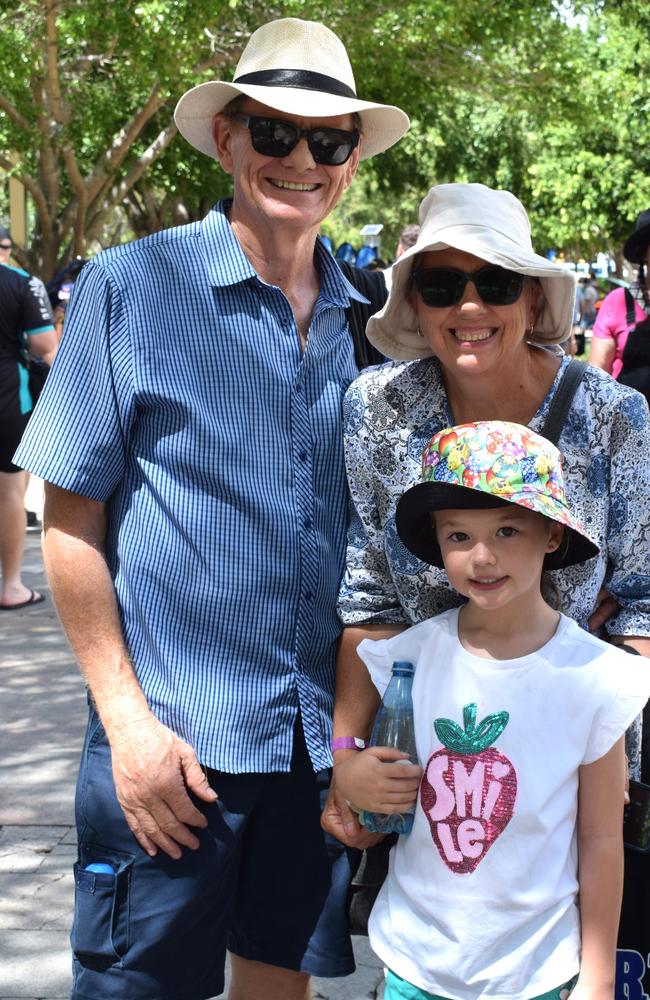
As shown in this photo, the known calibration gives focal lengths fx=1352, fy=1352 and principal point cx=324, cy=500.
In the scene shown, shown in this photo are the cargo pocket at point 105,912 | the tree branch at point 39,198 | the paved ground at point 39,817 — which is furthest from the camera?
the tree branch at point 39,198

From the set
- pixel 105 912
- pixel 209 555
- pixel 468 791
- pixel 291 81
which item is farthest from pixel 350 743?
pixel 291 81

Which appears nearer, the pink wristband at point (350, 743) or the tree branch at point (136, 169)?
the pink wristband at point (350, 743)

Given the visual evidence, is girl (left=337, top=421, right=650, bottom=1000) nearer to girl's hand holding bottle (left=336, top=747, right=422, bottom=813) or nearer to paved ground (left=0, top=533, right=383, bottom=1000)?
girl's hand holding bottle (left=336, top=747, right=422, bottom=813)

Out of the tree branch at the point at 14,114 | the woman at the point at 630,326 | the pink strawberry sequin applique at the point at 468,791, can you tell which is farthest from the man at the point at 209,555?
the tree branch at the point at 14,114

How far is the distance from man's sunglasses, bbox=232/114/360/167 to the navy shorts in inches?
46.3

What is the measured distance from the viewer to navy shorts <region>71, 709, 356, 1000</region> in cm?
262

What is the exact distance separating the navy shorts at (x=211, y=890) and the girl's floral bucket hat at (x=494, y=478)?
615mm

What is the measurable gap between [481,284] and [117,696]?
1.03 meters

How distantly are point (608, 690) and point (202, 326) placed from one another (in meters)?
1.04

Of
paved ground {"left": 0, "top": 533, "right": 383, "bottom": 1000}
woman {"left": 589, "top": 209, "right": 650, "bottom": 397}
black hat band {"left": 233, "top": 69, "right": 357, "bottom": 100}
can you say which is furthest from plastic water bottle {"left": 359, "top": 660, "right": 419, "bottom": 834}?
woman {"left": 589, "top": 209, "right": 650, "bottom": 397}

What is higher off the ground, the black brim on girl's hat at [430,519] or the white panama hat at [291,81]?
the white panama hat at [291,81]

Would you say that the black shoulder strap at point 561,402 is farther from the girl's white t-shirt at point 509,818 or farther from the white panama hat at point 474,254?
the girl's white t-shirt at point 509,818

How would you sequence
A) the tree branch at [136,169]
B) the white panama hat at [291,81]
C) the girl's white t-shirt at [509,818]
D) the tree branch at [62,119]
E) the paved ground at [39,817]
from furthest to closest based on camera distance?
the tree branch at [136,169], the tree branch at [62,119], the paved ground at [39,817], the white panama hat at [291,81], the girl's white t-shirt at [509,818]

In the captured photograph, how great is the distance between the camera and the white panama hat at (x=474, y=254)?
2.50 m
